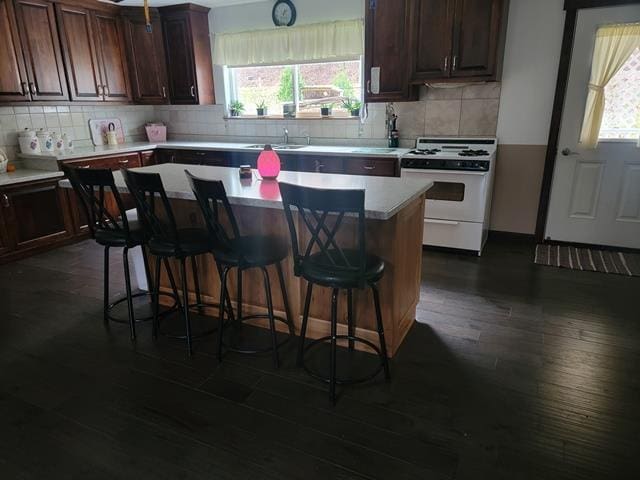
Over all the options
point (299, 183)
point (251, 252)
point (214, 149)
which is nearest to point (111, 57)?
point (214, 149)

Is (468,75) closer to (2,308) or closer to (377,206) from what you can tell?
(377,206)

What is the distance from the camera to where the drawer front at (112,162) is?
4379 mm

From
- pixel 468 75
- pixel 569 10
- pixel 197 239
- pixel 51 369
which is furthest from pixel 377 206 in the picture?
pixel 569 10

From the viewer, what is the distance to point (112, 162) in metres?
4.70

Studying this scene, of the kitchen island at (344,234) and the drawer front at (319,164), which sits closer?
the kitchen island at (344,234)

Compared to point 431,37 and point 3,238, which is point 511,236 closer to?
point 431,37

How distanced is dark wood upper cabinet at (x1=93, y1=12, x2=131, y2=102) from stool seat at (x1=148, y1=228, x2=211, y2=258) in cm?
336

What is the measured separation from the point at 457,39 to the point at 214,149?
8.98 ft

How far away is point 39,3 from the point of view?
161 inches

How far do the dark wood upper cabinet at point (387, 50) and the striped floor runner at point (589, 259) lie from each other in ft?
6.33

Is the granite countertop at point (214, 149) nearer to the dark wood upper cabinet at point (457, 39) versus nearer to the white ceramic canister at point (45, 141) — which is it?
the white ceramic canister at point (45, 141)

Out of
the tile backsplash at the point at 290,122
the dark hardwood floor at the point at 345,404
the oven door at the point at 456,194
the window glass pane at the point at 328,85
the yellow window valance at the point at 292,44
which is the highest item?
the yellow window valance at the point at 292,44

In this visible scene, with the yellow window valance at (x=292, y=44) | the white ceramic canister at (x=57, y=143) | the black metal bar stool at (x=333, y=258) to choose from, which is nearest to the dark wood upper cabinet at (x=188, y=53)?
the yellow window valance at (x=292, y=44)

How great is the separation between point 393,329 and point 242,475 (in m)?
1.07
